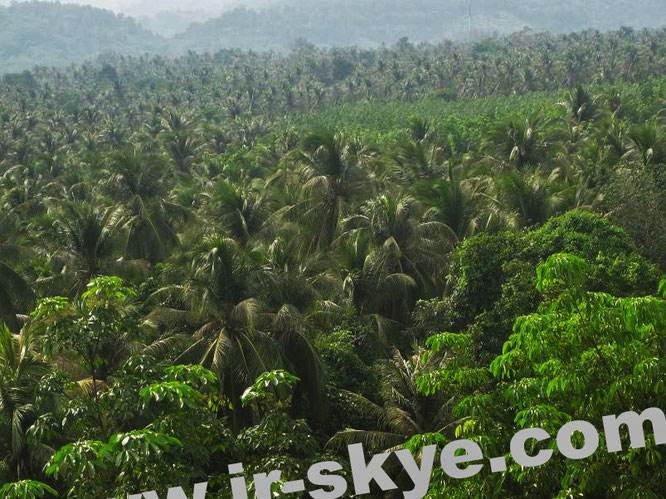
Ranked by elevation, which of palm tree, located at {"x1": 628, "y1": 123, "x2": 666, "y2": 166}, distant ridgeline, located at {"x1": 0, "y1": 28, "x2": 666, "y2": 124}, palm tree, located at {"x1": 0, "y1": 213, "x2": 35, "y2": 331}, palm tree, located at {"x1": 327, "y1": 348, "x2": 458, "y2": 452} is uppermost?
distant ridgeline, located at {"x1": 0, "y1": 28, "x2": 666, "y2": 124}

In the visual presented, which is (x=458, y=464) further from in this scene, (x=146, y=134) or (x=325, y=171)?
(x=146, y=134)

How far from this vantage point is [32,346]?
15125 mm

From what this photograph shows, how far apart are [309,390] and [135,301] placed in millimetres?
8933

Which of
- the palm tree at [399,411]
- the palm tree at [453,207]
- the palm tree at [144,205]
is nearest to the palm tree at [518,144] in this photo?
the palm tree at [453,207]

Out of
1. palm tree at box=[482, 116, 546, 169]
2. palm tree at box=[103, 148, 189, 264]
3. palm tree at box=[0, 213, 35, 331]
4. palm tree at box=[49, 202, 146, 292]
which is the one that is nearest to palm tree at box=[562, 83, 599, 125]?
palm tree at box=[482, 116, 546, 169]

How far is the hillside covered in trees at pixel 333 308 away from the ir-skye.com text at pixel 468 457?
0.21 m

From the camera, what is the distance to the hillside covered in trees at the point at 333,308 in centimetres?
1003

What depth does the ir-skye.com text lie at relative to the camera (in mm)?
9383

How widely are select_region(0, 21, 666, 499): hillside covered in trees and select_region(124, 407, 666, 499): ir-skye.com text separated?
210 millimetres

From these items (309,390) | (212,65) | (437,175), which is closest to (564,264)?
(309,390)

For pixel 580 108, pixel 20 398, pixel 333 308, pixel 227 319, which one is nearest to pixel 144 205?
pixel 333 308

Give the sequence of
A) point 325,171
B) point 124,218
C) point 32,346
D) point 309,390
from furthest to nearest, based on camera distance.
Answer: point 325,171, point 124,218, point 309,390, point 32,346

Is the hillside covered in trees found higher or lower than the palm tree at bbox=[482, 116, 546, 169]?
lower

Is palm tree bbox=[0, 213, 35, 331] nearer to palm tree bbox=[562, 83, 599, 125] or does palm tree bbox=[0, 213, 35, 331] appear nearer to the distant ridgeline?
palm tree bbox=[562, 83, 599, 125]
